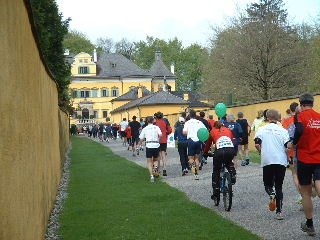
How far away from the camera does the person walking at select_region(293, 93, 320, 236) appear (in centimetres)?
793

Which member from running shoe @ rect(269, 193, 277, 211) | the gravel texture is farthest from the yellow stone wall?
running shoe @ rect(269, 193, 277, 211)

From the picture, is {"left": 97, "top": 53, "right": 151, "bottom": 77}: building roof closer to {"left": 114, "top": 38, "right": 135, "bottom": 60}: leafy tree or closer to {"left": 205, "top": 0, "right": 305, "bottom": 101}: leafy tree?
{"left": 114, "top": 38, "right": 135, "bottom": 60}: leafy tree

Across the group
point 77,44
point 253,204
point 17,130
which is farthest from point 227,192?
point 77,44

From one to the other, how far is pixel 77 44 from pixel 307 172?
353ft

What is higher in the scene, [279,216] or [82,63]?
[82,63]

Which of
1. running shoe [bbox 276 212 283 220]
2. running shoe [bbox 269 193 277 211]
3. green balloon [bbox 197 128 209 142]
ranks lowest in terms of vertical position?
running shoe [bbox 276 212 283 220]

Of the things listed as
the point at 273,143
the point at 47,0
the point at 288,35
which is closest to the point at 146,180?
the point at 273,143

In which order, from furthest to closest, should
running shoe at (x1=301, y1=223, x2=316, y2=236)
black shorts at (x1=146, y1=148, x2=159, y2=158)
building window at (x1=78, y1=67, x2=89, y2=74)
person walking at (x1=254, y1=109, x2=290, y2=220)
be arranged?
building window at (x1=78, y1=67, x2=89, y2=74)
black shorts at (x1=146, y1=148, x2=159, y2=158)
person walking at (x1=254, y1=109, x2=290, y2=220)
running shoe at (x1=301, y1=223, x2=316, y2=236)

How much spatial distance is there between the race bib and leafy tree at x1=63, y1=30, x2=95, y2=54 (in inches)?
4026

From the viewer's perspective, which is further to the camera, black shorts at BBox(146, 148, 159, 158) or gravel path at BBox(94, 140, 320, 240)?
black shorts at BBox(146, 148, 159, 158)

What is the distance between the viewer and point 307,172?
26.3 ft

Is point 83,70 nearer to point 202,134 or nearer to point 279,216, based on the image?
point 202,134

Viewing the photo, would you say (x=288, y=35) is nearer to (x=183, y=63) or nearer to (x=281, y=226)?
(x=281, y=226)

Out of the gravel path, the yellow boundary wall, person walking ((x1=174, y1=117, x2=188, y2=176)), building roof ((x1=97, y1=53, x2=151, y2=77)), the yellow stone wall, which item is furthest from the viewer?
building roof ((x1=97, y1=53, x2=151, y2=77))
